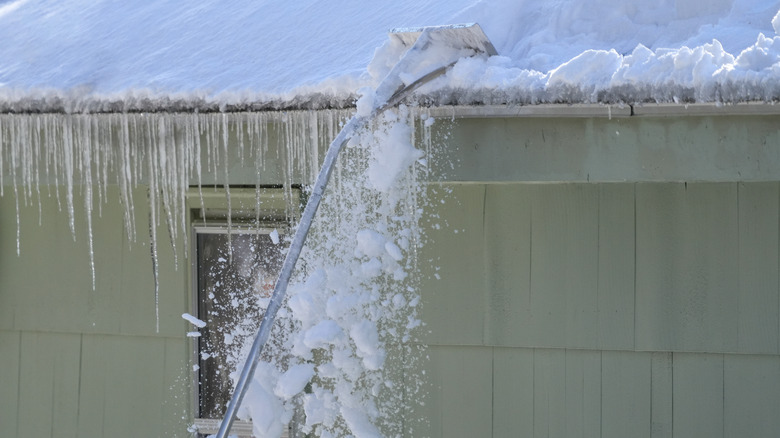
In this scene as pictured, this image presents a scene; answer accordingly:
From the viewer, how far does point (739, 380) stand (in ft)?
12.2

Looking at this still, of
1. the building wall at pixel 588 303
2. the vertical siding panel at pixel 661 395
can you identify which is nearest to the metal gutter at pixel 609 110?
the building wall at pixel 588 303

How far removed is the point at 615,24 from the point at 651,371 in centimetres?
154

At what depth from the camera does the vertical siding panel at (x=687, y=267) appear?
12.1 feet

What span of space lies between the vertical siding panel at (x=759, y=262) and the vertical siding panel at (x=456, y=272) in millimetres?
1136

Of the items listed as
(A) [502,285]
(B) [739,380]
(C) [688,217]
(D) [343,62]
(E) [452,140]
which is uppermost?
(D) [343,62]

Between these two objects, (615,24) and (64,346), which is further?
(64,346)

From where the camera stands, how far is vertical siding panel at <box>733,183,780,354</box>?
12.0 ft

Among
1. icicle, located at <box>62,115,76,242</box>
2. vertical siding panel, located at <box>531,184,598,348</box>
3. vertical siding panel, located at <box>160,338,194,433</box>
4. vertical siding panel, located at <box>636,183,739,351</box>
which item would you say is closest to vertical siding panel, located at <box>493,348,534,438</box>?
vertical siding panel, located at <box>531,184,598,348</box>

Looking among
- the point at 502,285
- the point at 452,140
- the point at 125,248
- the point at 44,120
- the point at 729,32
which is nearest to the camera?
the point at 729,32

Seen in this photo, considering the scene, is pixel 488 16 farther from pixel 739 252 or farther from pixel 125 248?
pixel 125 248

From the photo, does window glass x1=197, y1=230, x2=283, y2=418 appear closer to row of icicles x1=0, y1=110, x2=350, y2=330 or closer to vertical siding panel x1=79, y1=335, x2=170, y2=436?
vertical siding panel x1=79, y1=335, x2=170, y2=436

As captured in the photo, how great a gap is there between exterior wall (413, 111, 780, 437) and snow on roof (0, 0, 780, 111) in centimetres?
61

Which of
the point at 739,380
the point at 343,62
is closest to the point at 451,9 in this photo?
the point at 343,62

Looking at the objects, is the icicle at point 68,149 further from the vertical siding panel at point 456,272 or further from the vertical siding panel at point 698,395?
the vertical siding panel at point 698,395
